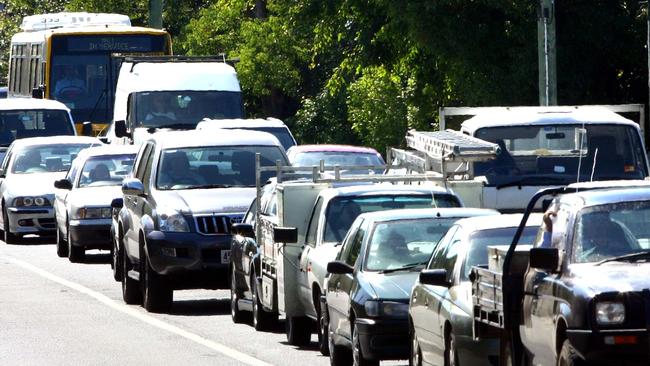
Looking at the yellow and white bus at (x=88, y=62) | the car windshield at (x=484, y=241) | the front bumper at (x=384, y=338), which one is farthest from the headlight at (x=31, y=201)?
the car windshield at (x=484, y=241)

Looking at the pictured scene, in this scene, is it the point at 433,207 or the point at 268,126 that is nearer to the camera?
the point at 433,207

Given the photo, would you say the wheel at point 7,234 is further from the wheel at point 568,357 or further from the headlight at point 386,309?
the wheel at point 568,357

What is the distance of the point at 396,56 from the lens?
40.2 meters

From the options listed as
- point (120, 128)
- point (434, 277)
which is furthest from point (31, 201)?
point (434, 277)

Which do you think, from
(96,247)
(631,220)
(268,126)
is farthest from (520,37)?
(631,220)

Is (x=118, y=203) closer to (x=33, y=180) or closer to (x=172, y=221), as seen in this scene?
(x=172, y=221)

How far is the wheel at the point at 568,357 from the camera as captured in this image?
10209 mm

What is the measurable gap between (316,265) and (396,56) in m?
24.3

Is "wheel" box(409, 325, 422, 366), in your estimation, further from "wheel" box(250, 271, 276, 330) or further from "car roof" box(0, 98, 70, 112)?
"car roof" box(0, 98, 70, 112)

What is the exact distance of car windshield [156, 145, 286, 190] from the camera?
69.7 feet

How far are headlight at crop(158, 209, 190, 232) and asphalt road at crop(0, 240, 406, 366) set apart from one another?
0.92 meters

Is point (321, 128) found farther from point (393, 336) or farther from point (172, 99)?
point (393, 336)

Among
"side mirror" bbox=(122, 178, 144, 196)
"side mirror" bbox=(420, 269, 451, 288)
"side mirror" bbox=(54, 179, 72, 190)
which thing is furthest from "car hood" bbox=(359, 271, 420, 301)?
"side mirror" bbox=(54, 179, 72, 190)

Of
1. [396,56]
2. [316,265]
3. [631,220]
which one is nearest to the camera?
[631,220]
